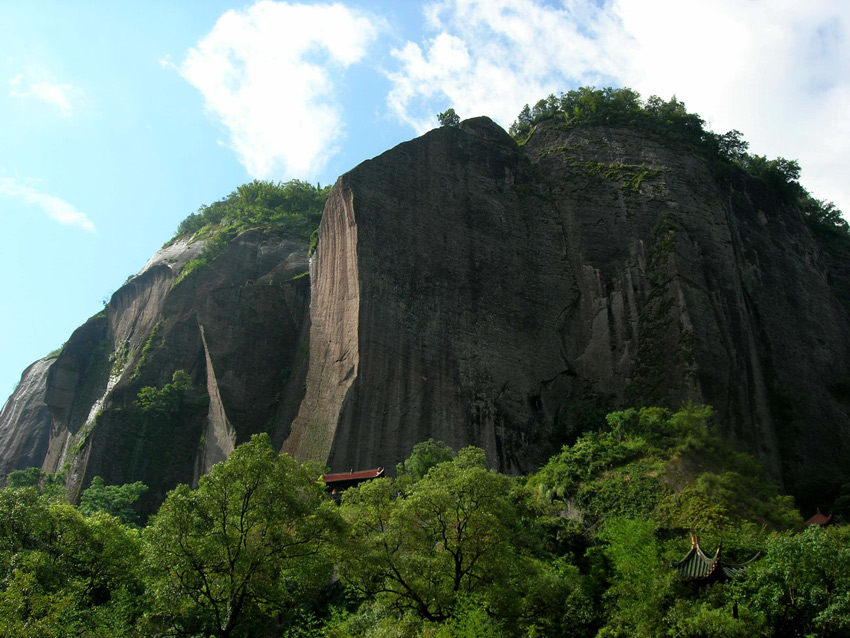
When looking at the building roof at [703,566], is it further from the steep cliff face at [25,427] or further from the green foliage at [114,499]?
the steep cliff face at [25,427]

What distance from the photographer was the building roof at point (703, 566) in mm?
16594

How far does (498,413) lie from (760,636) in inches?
737

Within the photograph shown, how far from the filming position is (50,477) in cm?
3681

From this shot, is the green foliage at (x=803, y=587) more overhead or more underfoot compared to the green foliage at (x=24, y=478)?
more underfoot

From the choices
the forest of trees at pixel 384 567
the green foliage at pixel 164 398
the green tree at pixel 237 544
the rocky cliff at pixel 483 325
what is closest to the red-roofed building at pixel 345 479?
the rocky cliff at pixel 483 325

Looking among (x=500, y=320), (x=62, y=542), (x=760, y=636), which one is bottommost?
(x=760, y=636)

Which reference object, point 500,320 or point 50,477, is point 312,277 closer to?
point 500,320

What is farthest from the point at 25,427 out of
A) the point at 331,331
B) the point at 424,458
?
the point at 424,458

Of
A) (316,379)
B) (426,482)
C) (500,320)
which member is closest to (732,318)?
(500,320)

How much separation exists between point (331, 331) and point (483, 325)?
262 inches

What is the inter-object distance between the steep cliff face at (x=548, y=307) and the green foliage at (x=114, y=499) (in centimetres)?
695

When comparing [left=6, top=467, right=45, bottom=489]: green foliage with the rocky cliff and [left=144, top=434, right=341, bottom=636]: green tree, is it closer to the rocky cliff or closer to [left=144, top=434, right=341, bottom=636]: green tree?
the rocky cliff

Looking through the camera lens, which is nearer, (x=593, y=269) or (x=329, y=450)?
(x=329, y=450)

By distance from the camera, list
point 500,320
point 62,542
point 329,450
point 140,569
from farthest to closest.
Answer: point 500,320 → point 329,450 → point 62,542 → point 140,569
